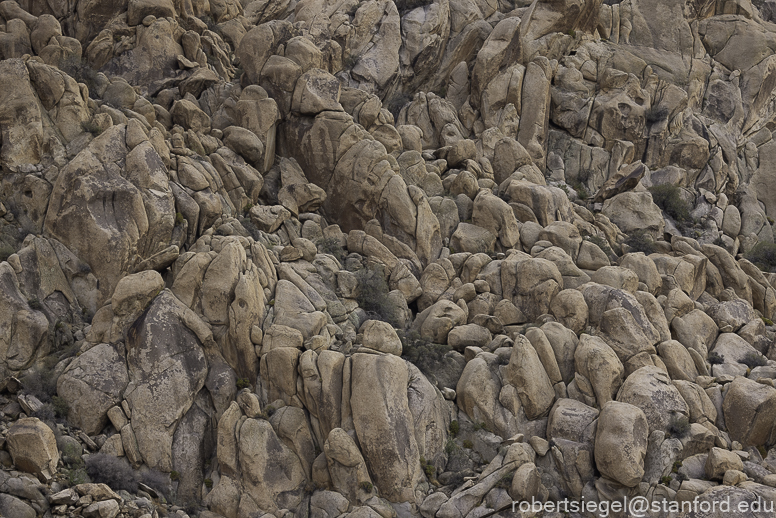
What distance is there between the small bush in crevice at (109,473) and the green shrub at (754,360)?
106ft

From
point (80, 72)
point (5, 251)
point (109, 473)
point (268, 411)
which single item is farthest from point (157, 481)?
point (80, 72)

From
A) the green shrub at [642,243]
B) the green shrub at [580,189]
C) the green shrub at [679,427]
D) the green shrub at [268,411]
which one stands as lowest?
the green shrub at [642,243]

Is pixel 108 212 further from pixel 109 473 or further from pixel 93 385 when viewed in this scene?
pixel 109 473

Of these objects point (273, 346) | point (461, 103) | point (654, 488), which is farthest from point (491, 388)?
point (461, 103)

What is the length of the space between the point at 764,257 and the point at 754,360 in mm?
15519

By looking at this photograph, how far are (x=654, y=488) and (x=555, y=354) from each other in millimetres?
8295

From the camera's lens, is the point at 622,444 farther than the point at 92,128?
No

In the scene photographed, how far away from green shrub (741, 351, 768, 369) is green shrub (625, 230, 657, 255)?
36.9ft

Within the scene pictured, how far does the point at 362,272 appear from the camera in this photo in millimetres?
41250

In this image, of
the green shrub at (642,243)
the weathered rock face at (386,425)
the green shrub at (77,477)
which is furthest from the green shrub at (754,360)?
the green shrub at (77,477)

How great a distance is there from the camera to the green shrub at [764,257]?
5244 centimetres

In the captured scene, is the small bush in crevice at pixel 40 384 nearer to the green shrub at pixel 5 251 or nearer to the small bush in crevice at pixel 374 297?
the green shrub at pixel 5 251

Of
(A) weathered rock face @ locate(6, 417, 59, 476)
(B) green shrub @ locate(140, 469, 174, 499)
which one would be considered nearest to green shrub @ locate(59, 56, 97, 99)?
(A) weathered rock face @ locate(6, 417, 59, 476)

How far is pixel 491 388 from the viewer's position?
118 feet
